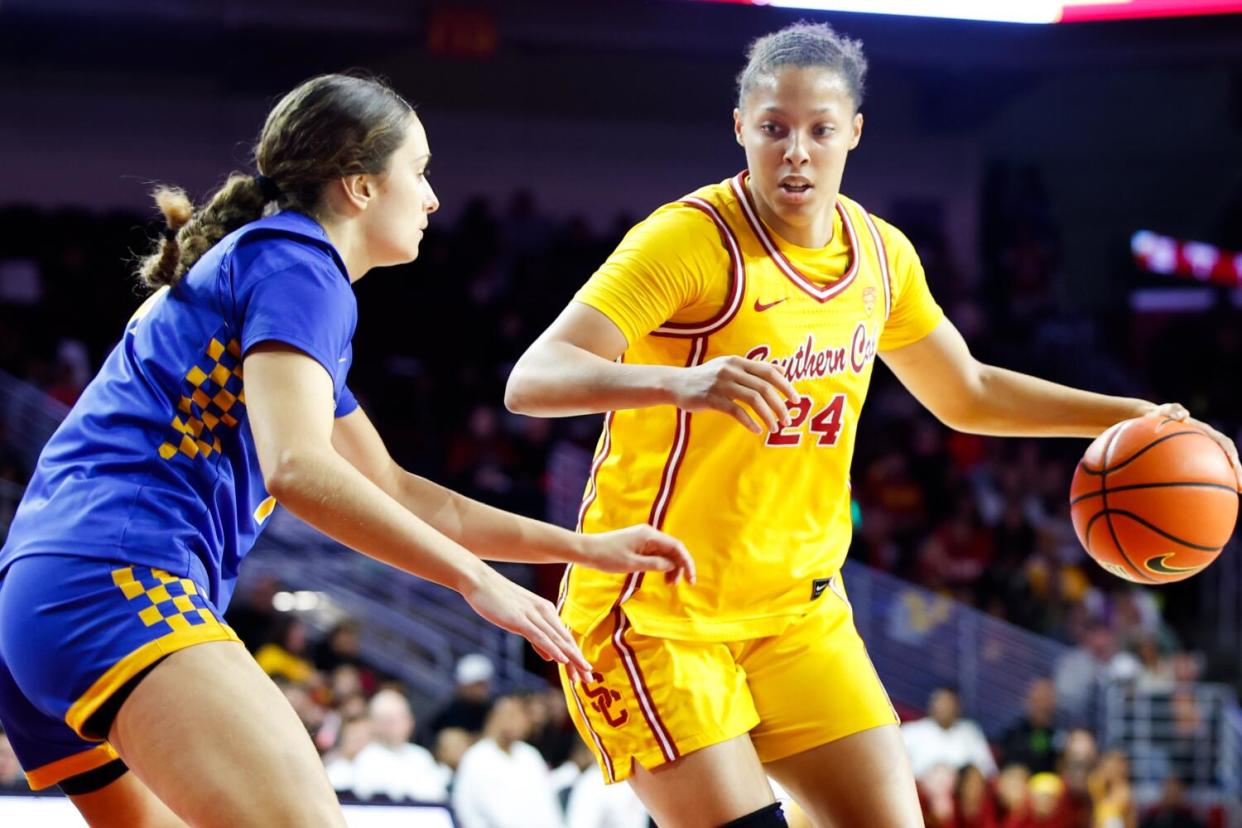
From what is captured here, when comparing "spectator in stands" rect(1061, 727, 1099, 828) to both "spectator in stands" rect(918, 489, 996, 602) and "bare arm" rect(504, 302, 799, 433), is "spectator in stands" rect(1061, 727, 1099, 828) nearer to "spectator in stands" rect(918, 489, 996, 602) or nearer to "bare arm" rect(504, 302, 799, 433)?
"spectator in stands" rect(918, 489, 996, 602)

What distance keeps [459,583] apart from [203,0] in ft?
35.8

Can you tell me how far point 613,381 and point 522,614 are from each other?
69 cm

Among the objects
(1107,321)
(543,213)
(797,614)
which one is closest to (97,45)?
(543,213)

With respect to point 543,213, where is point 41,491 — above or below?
below

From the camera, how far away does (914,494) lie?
1349cm

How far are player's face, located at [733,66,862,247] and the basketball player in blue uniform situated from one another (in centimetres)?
89

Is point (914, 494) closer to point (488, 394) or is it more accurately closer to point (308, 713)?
point (488, 394)

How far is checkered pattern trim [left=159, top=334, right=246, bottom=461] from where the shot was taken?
251cm

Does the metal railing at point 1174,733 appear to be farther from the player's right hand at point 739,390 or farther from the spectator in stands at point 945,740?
the player's right hand at point 739,390

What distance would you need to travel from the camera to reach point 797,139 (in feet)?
11.0

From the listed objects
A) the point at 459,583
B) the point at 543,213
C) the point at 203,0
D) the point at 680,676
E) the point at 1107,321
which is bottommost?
the point at 680,676

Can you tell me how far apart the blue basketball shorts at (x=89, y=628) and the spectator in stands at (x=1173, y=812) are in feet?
28.5

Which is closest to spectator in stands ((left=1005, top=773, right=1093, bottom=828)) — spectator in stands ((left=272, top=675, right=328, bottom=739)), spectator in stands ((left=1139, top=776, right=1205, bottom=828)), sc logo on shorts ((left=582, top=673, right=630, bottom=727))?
spectator in stands ((left=1139, top=776, right=1205, bottom=828))

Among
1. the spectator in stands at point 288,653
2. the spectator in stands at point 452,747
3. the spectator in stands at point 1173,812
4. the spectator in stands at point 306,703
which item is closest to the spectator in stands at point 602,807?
the spectator in stands at point 452,747
